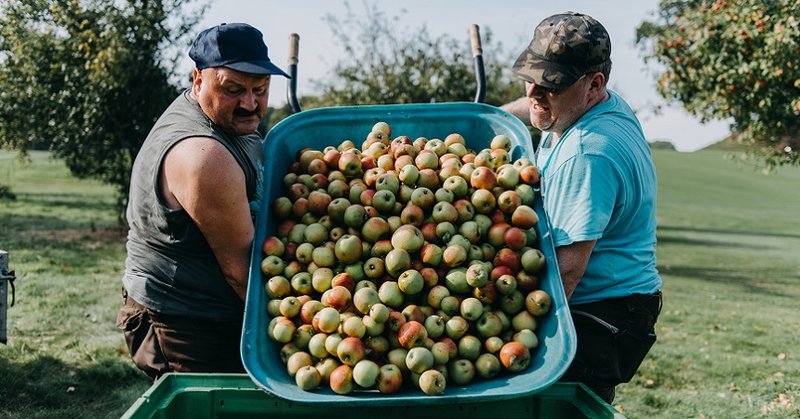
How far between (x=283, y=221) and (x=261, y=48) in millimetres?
744

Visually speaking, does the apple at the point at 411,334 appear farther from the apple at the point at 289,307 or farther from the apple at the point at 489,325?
the apple at the point at 289,307

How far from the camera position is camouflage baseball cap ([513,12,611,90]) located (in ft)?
9.30

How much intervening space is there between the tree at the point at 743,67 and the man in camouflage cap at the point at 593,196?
7146 millimetres

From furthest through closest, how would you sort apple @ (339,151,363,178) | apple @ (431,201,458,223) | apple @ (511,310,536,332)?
1. apple @ (339,151,363,178)
2. apple @ (431,201,458,223)
3. apple @ (511,310,536,332)

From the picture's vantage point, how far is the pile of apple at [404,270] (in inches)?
104

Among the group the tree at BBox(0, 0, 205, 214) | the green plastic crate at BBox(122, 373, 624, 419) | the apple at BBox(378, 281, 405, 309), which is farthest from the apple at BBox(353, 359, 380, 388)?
the tree at BBox(0, 0, 205, 214)

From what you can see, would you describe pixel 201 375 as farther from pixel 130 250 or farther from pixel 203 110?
pixel 203 110

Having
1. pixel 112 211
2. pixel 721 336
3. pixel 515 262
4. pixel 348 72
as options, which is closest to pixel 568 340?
pixel 515 262

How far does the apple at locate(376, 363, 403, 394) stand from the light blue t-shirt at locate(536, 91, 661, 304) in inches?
32.0

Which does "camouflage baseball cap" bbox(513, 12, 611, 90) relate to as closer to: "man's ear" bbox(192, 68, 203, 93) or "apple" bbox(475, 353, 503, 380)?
"apple" bbox(475, 353, 503, 380)

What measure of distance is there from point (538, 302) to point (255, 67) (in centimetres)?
140

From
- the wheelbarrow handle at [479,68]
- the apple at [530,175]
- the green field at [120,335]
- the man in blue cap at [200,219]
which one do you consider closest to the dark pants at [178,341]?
the man in blue cap at [200,219]

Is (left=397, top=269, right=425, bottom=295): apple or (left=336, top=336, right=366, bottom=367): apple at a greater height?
(left=397, top=269, right=425, bottom=295): apple

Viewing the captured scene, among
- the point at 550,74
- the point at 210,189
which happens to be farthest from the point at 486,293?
the point at 210,189
